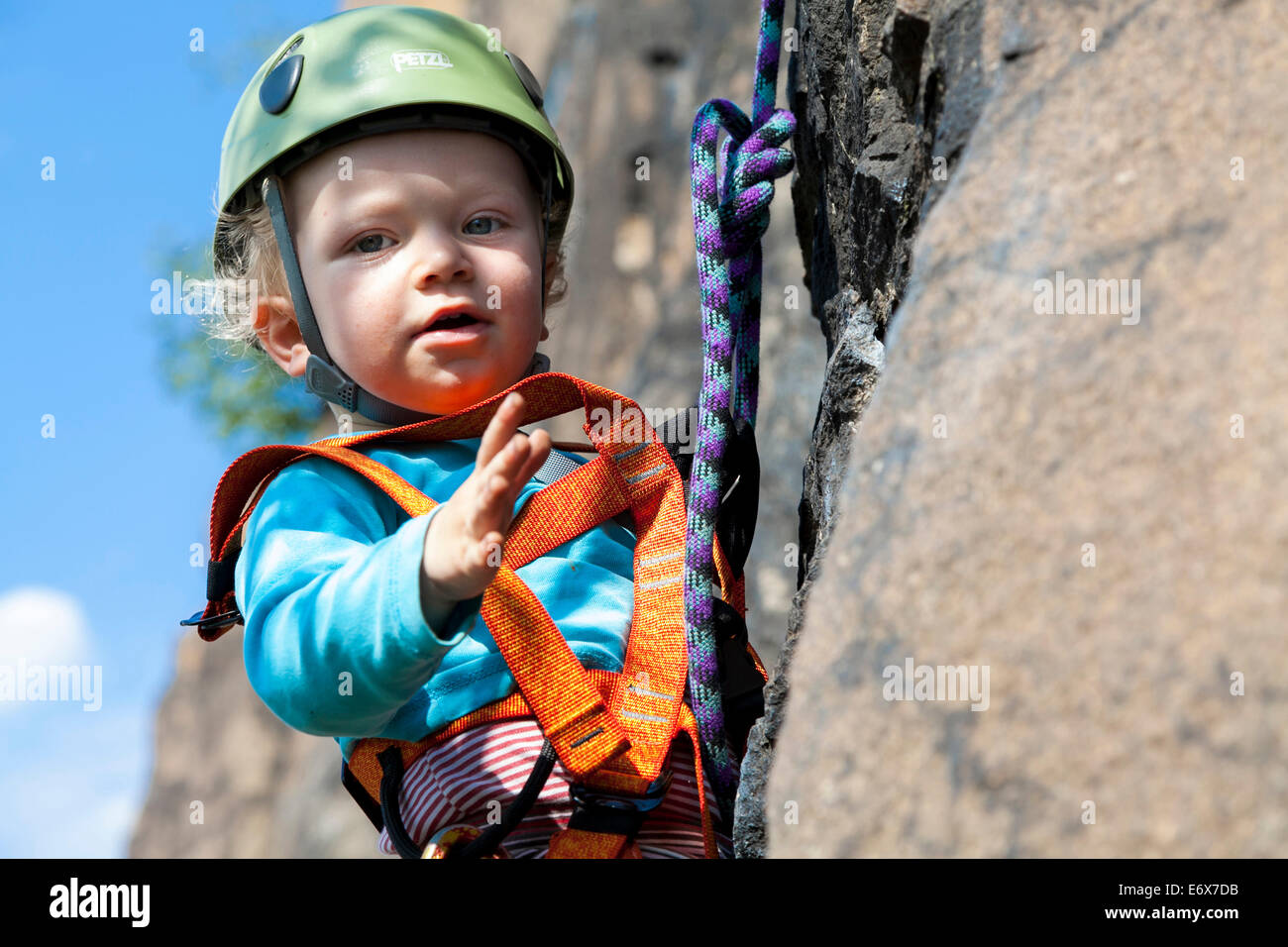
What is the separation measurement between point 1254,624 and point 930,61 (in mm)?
903

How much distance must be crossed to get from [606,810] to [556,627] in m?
0.28

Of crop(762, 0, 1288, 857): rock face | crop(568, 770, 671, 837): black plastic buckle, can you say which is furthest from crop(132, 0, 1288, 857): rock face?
crop(568, 770, 671, 837): black plastic buckle

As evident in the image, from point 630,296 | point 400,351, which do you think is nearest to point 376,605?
point 400,351

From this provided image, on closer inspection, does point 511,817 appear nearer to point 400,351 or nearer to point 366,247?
point 400,351

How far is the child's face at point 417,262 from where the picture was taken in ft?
6.75

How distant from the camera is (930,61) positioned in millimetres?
1575

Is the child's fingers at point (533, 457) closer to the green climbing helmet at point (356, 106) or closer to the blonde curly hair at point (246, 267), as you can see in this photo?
the green climbing helmet at point (356, 106)

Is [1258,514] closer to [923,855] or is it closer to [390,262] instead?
[923,855]

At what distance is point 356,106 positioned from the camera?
6.84 ft

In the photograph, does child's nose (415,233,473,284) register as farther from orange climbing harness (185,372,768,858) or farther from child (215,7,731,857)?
orange climbing harness (185,372,768,858)

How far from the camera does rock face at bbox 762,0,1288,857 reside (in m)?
0.98

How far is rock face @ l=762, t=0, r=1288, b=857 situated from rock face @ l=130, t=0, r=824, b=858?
430 centimetres
